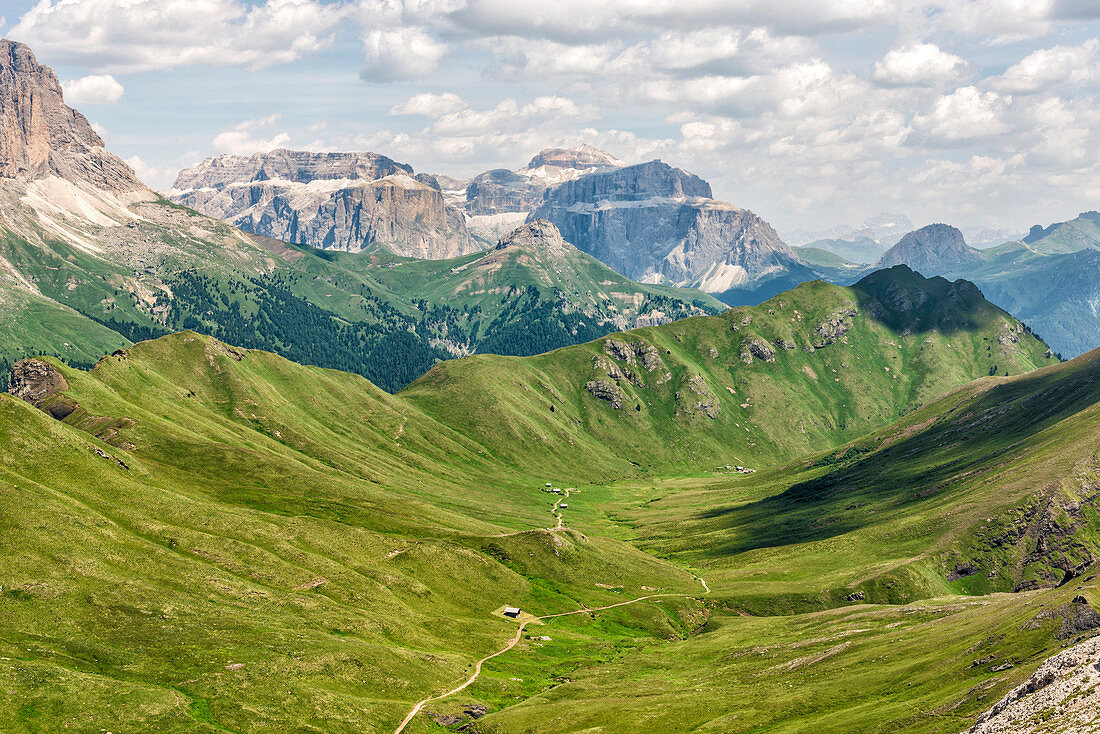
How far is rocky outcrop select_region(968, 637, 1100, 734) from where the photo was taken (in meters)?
74.6

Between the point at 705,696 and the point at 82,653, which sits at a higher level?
the point at 82,653

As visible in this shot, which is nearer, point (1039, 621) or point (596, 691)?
point (1039, 621)

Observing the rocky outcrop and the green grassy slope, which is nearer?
the rocky outcrop

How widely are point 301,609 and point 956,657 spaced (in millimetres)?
116824

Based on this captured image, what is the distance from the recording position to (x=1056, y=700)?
7875 centimetres

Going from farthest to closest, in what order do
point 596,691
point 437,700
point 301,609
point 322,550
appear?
point 322,550 → point 301,609 → point 596,691 → point 437,700

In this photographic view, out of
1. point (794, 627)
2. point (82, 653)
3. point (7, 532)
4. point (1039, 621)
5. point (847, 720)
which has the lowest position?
point (794, 627)

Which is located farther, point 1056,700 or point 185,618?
point 185,618

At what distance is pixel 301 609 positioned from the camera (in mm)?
164500

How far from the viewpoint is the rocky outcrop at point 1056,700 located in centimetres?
7463

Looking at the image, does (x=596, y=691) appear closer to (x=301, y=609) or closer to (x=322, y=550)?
(x=301, y=609)

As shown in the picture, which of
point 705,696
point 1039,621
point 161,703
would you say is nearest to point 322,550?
point 161,703

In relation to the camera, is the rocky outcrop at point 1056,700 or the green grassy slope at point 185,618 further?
the green grassy slope at point 185,618

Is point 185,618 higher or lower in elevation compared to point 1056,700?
higher
